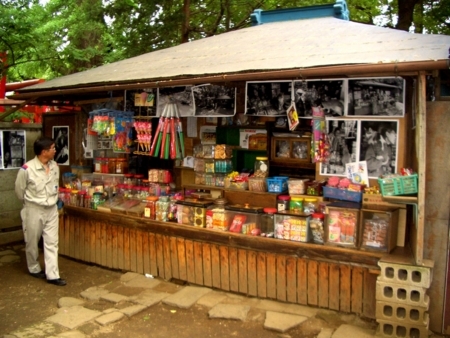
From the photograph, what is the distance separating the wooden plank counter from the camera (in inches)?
204

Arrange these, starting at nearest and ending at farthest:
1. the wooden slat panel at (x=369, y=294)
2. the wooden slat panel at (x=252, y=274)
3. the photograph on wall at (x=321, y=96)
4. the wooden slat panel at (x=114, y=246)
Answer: the wooden slat panel at (x=369, y=294)
the photograph on wall at (x=321, y=96)
the wooden slat panel at (x=252, y=274)
the wooden slat panel at (x=114, y=246)

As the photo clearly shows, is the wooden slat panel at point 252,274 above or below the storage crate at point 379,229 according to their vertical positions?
below

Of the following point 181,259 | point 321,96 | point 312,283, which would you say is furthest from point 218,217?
point 321,96

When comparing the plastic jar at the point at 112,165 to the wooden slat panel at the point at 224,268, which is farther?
the plastic jar at the point at 112,165

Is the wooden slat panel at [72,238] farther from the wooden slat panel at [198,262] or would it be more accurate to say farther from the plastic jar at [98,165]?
the wooden slat panel at [198,262]

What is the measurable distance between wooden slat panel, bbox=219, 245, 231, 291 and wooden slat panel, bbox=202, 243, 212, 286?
207mm

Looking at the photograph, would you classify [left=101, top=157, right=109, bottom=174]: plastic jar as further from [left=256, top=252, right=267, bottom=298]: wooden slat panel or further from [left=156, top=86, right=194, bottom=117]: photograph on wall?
[left=256, top=252, right=267, bottom=298]: wooden slat panel

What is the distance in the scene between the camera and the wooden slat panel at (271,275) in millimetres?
5723


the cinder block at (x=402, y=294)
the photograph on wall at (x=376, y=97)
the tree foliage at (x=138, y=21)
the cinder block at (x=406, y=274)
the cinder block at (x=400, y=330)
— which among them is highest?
the tree foliage at (x=138, y=21)

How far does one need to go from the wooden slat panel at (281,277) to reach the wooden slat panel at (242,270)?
50 cm

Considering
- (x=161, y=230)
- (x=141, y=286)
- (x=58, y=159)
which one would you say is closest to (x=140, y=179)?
(x=161, y=230)

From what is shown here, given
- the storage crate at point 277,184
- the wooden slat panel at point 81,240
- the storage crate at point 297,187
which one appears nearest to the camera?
the storage crate at point 297,187

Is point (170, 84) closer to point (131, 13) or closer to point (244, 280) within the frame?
point (244, 280)

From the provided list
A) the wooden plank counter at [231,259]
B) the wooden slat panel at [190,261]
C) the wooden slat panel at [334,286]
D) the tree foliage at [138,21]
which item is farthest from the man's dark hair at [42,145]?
the tree foliage at [138,21]
